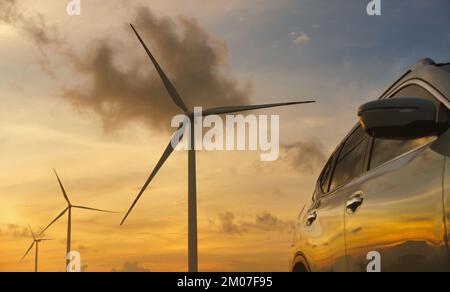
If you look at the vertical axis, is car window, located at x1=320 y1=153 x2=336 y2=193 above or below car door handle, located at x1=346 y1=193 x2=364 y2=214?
above

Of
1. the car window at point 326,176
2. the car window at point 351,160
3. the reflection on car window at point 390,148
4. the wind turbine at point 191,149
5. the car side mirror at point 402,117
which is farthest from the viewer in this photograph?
the wind turbine at point 191,149

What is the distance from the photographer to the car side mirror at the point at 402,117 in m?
4.04

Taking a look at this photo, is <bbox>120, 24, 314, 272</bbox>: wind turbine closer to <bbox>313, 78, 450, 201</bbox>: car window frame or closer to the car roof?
<bbox>313, 78, 450, 201</bbox>: car window frame

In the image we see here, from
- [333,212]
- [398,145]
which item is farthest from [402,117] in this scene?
[333,212]

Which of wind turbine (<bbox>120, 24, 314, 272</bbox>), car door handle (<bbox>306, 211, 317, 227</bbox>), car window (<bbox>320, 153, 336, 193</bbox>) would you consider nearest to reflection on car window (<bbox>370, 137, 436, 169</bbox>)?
car door handle (<bbox>306, 211, 317, 227</bbox>)

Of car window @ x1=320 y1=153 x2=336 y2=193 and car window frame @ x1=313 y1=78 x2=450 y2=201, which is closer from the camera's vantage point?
car window frame @ x1=313 y1=78 x2=450 y2=201

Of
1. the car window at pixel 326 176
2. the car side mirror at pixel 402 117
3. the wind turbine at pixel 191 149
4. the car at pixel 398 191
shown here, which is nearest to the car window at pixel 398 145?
the car at pixel 398 191

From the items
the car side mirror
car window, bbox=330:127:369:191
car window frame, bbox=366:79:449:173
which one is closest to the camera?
the car side mirror

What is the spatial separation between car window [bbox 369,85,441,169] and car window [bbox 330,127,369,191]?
0.31 meters

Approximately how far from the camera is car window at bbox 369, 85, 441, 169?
15.1 ft

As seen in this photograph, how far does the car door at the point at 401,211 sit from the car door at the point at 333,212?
217mm

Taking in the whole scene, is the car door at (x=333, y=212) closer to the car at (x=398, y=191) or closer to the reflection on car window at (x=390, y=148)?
the car at (x=398, y=191)

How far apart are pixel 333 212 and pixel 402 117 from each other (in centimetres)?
181
